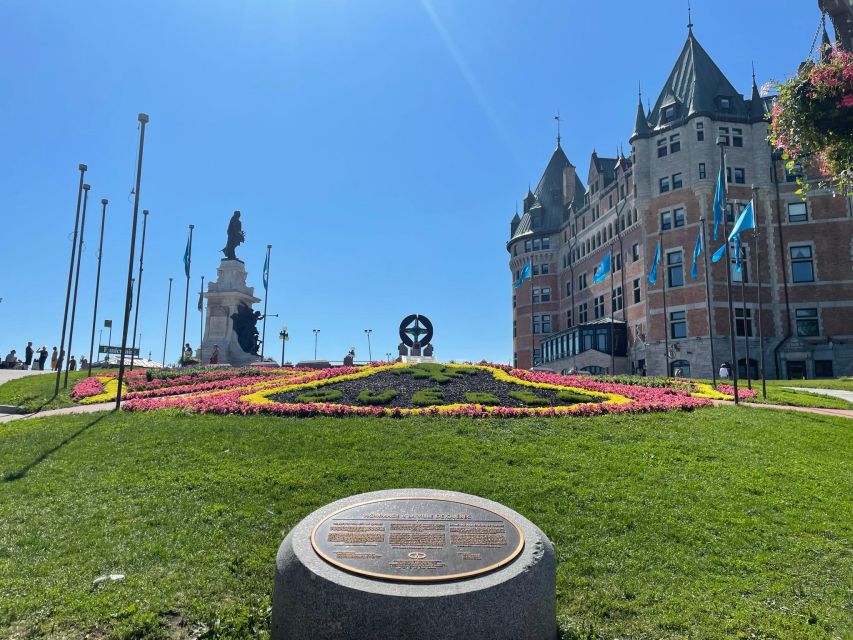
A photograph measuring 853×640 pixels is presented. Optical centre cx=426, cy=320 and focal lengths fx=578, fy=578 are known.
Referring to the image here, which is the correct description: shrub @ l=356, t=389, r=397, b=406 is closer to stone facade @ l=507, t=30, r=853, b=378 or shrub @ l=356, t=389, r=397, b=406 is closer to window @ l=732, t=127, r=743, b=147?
stone facade @ l=507, t=30, r=853, b=378

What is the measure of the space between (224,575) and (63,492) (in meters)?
4.32

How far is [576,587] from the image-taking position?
6.59 meters

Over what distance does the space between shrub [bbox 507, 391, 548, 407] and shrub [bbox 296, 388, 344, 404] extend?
5.59m

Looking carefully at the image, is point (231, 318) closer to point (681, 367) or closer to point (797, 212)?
point (681, 367)

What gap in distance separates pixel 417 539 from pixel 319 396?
13469 mm

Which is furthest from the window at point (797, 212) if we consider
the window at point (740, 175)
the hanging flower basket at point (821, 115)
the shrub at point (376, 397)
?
the hanging flower basket at point (821, 115)

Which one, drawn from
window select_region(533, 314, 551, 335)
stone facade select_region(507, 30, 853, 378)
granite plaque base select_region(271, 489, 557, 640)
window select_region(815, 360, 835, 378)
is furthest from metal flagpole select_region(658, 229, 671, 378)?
granite plaque base select_region(271, 489, 557, 640)

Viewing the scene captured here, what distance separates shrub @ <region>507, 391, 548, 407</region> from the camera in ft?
55.9

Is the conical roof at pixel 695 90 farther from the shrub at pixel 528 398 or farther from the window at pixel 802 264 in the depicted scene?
the shrub at pixel 528 398

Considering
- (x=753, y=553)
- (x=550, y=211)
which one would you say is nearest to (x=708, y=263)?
(x=550, y=211)

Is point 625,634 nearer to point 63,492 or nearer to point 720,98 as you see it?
point 63,492

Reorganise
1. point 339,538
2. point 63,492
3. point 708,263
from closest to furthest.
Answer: point 339,538 < point 63,492 < point 708,263

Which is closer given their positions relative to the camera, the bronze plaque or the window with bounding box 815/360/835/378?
the bronze plaque

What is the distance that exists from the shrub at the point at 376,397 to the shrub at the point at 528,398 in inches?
151
